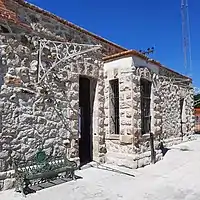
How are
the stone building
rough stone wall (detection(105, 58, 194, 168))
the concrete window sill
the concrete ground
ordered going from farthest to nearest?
1. the concrete window sill
2. rough stone wall (detection(105, 58, 194, 168))
3. the stone building
4. the concrete ground

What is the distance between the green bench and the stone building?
0.57ft

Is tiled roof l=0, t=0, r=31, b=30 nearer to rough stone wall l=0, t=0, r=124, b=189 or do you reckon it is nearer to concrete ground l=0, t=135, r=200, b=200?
rough stone wall l=0, t=0, r=124, b=189

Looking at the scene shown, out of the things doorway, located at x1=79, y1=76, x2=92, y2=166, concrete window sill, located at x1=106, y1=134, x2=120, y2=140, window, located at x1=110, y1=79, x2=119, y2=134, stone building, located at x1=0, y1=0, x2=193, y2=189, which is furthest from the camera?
doorway, located at x1=79, y1=76, x2=92, y2=166

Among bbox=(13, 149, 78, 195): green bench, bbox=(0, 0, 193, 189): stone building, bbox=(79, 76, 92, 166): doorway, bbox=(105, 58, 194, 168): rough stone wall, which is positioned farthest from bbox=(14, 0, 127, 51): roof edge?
bbox=(13, 149, 78, 195): green bench

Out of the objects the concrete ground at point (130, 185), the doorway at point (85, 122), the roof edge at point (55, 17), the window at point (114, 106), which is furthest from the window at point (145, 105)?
the roof edge at point (55, 17)

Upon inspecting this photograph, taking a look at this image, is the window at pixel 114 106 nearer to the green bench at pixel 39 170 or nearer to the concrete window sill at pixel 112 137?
the concrete window sill at pixel 112 137

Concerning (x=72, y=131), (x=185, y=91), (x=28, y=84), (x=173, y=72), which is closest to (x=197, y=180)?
(x=72, y=131)

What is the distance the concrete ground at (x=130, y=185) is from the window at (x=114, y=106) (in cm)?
120

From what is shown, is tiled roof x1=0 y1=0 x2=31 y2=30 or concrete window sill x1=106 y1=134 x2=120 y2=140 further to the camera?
concrete window sill x1=106 y1=134 x2=120 y2=140

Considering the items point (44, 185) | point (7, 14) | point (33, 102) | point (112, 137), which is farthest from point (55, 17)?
point (44, 185)

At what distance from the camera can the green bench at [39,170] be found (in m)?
4.46

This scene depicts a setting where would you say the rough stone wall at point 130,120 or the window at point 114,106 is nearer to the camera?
the rough stone wall at point 130,120

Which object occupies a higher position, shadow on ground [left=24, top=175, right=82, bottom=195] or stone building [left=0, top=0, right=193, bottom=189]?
stone building [left=0, top=0, right=193, bottom=189]

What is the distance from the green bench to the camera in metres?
4.46
